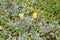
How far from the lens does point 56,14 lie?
10.1 feet

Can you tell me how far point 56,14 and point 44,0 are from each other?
346 millimetres

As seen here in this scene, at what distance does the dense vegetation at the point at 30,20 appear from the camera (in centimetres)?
274

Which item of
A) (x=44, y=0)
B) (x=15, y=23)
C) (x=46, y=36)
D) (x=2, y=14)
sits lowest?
(x=46, y=36)

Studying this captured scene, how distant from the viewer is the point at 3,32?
9.03 ft

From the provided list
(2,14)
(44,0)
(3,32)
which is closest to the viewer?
(3,32)

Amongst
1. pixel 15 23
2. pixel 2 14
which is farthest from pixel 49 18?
pixel 2 14

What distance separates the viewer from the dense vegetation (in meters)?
2.74

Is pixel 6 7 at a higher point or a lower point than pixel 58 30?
higher

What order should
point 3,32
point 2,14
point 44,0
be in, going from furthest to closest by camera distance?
point 44,0
point 2,14
point 3,32

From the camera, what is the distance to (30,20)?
290 cm

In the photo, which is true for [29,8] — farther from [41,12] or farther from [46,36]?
[46,36]

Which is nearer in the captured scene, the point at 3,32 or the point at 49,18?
the point at 3,32

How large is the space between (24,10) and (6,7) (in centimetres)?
30

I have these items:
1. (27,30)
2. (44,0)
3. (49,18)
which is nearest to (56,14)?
(49,18)
